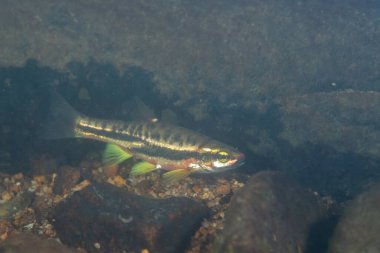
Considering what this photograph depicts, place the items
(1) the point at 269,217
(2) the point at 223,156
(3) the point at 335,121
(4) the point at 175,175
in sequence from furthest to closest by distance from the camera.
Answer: (3) the point at 335,121 → (4) the point at 175,175 → (2) the point at 223,156 → (1) the point at 269,217

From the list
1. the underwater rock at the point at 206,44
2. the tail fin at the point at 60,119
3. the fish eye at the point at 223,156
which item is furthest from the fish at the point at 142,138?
the underwater rock at the point at 206,44

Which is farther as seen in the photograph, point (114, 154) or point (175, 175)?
point (114, 154)

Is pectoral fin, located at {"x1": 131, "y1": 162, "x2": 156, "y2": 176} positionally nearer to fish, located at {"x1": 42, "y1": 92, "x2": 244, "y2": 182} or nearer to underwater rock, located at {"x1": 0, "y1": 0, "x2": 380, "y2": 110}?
fish, located at {"x1": 42, "y1": 92, "x2": 244, "y2": 182}

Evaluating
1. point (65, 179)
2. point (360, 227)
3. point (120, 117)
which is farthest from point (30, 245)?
point (360, 227)

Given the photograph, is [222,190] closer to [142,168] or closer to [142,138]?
[142,168]

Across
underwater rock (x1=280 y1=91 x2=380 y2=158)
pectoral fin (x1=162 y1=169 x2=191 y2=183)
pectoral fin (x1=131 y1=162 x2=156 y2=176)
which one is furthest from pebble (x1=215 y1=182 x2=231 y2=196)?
underwater rock (x1=280 y1=91 x2=380 y2=158)

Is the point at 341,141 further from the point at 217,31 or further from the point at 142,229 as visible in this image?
the point at 142,229

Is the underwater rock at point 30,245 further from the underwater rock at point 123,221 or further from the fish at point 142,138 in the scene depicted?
the fish at point 142,138
